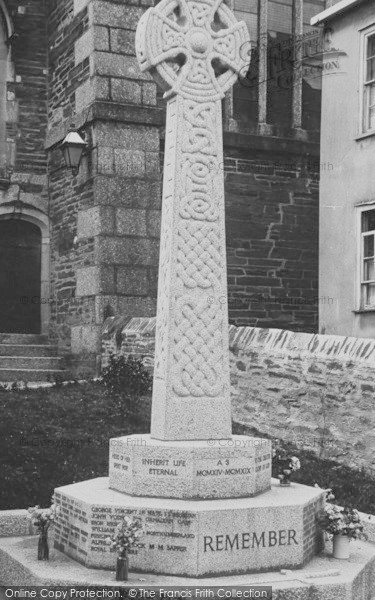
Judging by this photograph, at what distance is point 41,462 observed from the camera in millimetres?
8570

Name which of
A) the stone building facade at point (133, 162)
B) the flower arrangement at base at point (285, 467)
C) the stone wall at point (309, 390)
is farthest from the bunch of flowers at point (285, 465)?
the stone building facade at point (133, 162)

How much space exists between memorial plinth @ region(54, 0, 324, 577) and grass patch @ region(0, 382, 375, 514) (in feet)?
5.28

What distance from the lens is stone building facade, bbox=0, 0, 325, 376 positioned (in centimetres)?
1452

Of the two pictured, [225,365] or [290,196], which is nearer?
[225,365]

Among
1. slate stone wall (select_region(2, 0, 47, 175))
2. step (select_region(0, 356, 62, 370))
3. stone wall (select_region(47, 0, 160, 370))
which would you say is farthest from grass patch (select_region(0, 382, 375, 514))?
slate stone wall (select_region(2, 0, 47, 175))

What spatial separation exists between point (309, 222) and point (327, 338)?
715cm

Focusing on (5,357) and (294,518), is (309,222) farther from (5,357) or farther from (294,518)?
(294,518)

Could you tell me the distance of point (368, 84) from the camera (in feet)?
47.4

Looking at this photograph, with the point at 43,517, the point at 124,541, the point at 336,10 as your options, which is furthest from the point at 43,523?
the point at 336,10

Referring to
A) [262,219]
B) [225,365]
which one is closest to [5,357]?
[262,219]

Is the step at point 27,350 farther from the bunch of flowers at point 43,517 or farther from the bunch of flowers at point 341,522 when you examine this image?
the bunch of flowers at point 341,522

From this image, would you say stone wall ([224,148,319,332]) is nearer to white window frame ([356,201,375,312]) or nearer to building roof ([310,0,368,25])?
white window frame ([356,201,375,312])

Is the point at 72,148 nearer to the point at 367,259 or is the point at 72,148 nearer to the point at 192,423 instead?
the point at 367,259

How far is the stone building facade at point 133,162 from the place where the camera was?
14.5 metres
